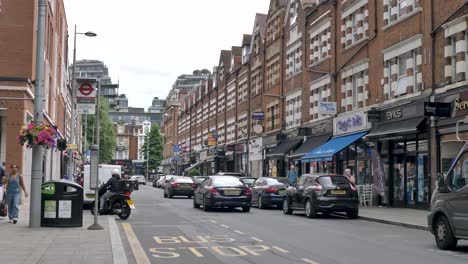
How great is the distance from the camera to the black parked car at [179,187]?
123 feet

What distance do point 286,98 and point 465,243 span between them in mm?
29971

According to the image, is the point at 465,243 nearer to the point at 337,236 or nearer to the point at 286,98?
the point at 337,236

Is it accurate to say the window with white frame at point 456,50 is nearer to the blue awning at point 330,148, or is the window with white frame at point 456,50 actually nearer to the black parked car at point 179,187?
the blue awning at point 330,148

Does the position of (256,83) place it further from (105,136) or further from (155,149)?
(155,149)

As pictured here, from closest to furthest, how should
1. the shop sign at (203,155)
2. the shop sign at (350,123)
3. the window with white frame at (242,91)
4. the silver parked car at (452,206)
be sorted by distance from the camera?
the silver parked car at (452,206)
the shop sign at (350,123)
the window with white frame at (242,91)
the shop sign at (203,155)

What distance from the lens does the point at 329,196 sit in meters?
20.6

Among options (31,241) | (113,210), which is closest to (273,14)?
(113,210)

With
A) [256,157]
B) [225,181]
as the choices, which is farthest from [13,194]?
[256,157]

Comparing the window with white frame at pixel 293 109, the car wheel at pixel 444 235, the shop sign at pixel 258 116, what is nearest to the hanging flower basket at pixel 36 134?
the car wheel at pixel 444 235

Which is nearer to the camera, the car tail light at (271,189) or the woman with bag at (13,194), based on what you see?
the woman with bag at (13,194)

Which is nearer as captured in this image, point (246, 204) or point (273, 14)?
point (246, 204)

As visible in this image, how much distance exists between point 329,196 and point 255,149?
30.0 m

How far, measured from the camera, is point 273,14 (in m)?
47.4

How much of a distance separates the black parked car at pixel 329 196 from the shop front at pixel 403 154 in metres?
4.21
